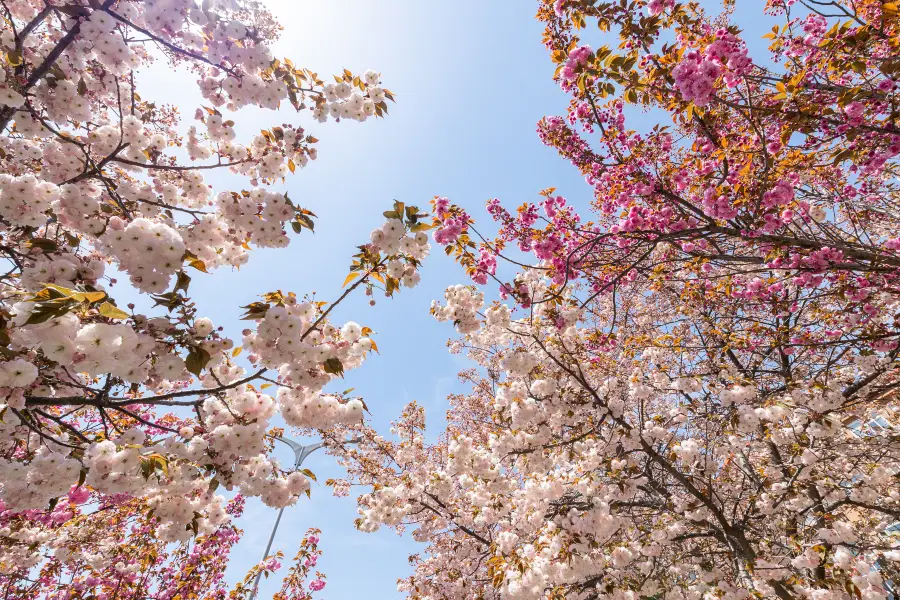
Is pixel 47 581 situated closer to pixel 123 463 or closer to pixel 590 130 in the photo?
pixel 123 463

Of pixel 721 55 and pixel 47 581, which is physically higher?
pixel 721 55

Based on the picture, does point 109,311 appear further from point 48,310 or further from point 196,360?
point 196,360

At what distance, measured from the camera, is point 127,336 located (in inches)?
89.1

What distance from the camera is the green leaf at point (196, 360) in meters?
2.49

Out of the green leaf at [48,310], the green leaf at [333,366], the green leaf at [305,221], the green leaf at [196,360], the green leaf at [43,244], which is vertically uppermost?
the green leaf at [305,221]

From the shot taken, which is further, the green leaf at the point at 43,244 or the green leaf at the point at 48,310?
the green leaf at the point at 43,244

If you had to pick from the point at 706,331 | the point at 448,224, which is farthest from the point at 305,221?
the point at 706,331

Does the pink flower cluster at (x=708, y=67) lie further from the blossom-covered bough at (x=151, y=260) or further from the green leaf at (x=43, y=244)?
the green leaf at (x=43, y=244)

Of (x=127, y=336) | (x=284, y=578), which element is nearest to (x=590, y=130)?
(x=127, y=336)

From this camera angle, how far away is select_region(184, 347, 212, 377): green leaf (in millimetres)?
2486

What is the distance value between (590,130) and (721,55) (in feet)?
6.29

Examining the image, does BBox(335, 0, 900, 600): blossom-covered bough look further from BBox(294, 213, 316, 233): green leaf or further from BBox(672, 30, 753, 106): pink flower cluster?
BBox(294, 213, 316, 233): green leaf

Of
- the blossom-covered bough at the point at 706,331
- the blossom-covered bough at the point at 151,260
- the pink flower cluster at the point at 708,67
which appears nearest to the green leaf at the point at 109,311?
the blossom-covered bough at the point at 151,260

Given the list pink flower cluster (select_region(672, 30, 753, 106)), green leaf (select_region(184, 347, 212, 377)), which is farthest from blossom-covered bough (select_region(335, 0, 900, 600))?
green leaf (select_region(184, 347, 212, 377))
